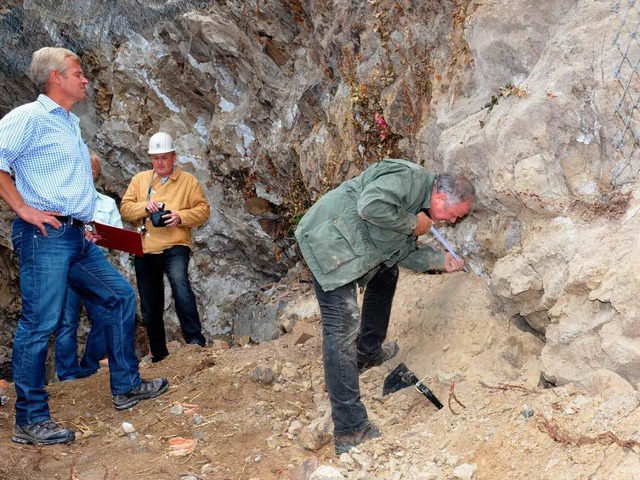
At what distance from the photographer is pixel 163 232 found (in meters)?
6.23

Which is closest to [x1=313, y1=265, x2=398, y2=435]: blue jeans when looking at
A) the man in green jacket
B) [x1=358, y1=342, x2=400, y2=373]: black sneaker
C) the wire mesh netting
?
the man in green jacket

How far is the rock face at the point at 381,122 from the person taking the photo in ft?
12.7

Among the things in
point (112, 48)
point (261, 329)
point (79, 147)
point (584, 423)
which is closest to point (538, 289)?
point (584, 423)

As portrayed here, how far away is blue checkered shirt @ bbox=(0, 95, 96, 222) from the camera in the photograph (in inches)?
157

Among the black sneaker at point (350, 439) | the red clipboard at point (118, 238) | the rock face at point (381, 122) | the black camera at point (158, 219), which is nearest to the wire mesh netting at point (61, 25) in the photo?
the rock face at point (381, 122)

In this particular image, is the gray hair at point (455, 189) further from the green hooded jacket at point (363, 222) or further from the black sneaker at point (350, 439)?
the black sneaker at point (350, 439)

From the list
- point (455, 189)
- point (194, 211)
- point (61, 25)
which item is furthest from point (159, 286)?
point (61, 25)

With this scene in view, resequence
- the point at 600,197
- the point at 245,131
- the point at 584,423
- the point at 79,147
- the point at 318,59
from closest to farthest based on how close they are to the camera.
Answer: the point at 584,423, the point at 600,197, the point at 79,147, the point at 318,59, the point at 245,131

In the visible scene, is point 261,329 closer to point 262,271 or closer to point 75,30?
point 262,271

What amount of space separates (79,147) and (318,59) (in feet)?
13.8

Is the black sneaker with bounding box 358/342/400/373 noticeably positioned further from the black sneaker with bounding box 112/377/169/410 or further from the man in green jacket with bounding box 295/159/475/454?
the black sneaker with bounding box 112/377/169/410

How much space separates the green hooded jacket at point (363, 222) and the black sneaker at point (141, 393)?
1917mm

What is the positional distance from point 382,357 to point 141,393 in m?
1.87

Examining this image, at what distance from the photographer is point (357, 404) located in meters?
3.87
